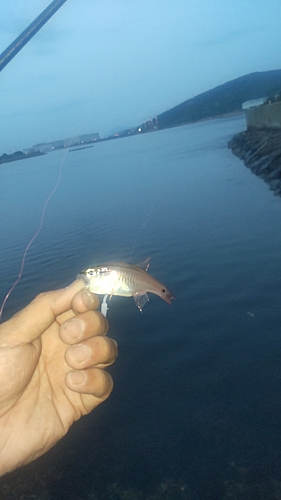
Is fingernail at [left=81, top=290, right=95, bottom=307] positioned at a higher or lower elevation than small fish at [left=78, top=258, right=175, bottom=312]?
lower

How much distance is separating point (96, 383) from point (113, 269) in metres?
1.17

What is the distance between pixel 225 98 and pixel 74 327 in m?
166

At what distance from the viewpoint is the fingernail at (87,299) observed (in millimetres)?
3139

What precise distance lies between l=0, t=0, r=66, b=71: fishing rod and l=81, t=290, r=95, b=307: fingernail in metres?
3.01

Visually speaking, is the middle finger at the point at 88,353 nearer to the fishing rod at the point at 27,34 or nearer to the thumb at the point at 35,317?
the thumb at the point at 35,317

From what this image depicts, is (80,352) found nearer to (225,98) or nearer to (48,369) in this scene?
(48,369)

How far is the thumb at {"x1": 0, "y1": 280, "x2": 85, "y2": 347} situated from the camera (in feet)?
10.6

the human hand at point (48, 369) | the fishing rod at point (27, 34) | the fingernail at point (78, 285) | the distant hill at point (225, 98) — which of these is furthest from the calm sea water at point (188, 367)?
the distant hill at point (225, 98)

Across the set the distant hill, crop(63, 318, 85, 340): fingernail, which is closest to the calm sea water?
crop(63, 318, 85, 340): fingernail

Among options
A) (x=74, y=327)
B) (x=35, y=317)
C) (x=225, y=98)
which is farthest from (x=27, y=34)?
Answer: (x=225, y=98)

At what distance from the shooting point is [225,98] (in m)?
154

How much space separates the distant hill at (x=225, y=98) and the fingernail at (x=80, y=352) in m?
136

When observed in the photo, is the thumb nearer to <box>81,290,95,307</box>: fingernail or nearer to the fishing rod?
<box>81,290,95,307</box>: fingernail

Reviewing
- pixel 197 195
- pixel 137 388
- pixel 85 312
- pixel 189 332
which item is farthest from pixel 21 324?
pixel 197 195
